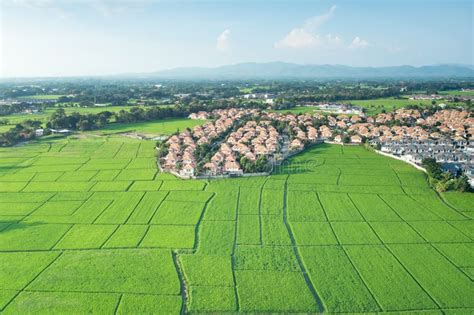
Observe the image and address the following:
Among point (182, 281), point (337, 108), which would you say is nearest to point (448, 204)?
point (182, 281)

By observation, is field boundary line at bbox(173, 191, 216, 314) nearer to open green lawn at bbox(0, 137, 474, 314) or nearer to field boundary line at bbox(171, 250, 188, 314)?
field boundary line at bbox(171, 250, 188, 314)

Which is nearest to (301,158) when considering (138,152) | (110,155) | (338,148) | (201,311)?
(338,148)

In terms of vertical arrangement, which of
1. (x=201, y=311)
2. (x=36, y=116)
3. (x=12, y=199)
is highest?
(x=36, y=116)

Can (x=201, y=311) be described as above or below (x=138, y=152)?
below

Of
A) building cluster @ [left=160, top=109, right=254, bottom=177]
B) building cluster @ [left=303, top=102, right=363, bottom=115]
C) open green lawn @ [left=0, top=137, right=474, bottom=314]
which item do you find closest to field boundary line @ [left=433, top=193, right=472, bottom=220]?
open green lawn @ [left=0, top=137, right=474, bottom=314]

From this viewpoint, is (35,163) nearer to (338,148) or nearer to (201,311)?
(201,311)
